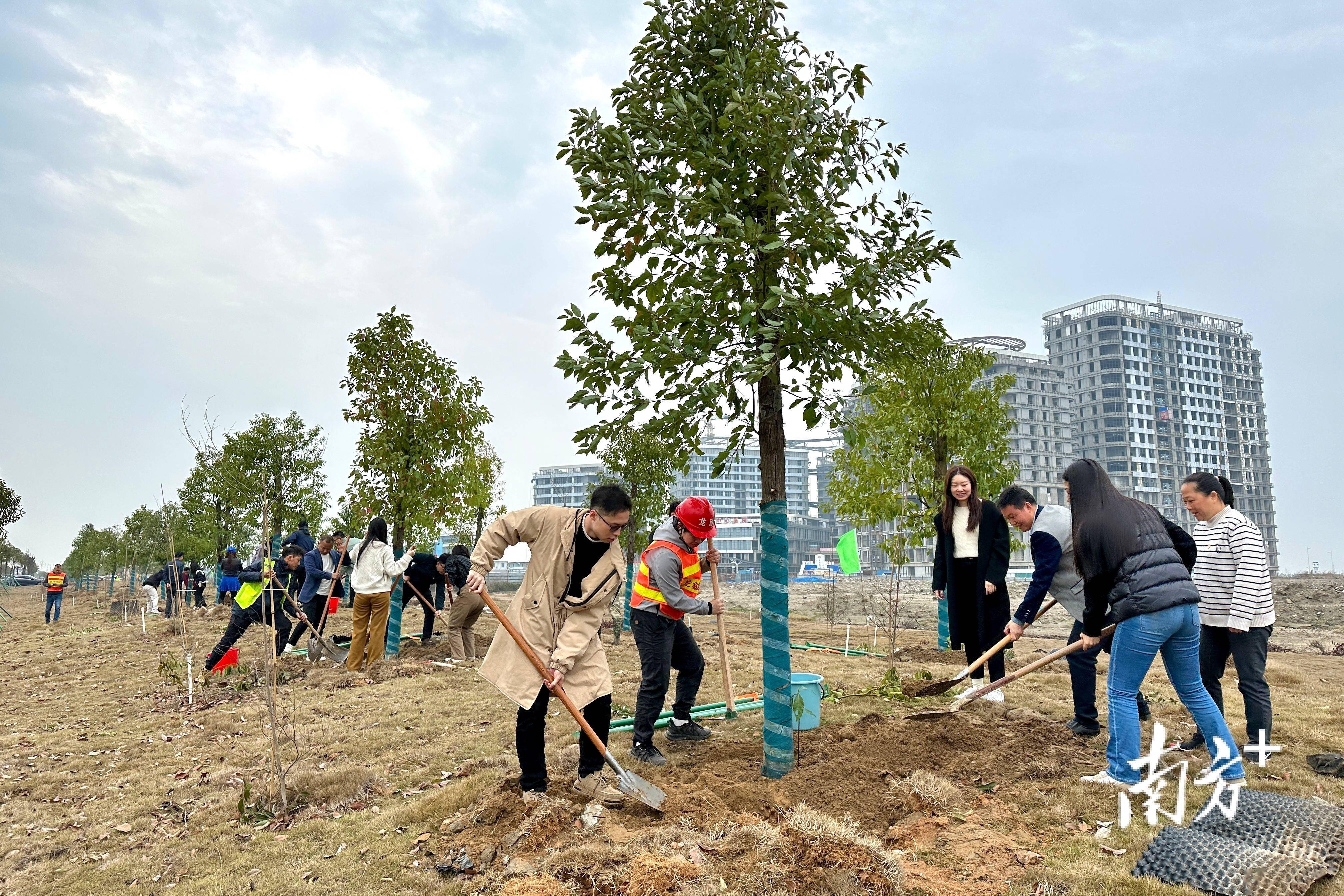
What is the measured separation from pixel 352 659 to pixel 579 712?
6.94 meters

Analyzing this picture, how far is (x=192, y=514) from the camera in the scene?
29281 millimetres

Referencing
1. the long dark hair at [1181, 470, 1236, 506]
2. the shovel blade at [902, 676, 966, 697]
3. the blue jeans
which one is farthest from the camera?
the shovel blade at [902, 676, 966, 697]

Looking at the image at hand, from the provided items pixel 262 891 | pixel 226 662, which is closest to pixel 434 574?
pixel 226 662

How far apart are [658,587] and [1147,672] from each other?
3118 millimetres

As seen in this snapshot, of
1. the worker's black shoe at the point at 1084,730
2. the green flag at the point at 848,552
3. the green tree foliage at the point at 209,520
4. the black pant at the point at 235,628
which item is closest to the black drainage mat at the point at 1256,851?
the worker's black shoe at the point at 1084,730

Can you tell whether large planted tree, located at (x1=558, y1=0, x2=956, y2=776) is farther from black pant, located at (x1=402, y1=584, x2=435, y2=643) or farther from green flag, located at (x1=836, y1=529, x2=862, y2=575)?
black pant, located at (x1=402, y1=584, x2=435, y2=643)

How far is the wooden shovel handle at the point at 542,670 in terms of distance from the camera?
14.4ft

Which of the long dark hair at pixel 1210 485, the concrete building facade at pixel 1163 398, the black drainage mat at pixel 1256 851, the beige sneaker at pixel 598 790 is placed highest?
the concrete building facade at pixel 1163 398

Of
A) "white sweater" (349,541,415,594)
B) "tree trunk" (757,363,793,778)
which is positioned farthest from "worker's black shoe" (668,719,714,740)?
"white sweater" (349,541,415,594)

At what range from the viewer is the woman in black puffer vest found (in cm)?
422

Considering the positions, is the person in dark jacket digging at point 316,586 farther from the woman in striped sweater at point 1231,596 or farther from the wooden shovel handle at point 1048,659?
the woman in striped sweater at point 1231,596

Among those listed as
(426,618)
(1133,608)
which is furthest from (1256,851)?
(426,618)

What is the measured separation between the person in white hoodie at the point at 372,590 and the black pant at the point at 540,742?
571cm

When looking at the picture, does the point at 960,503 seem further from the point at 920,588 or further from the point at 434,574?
the point at 920,588
